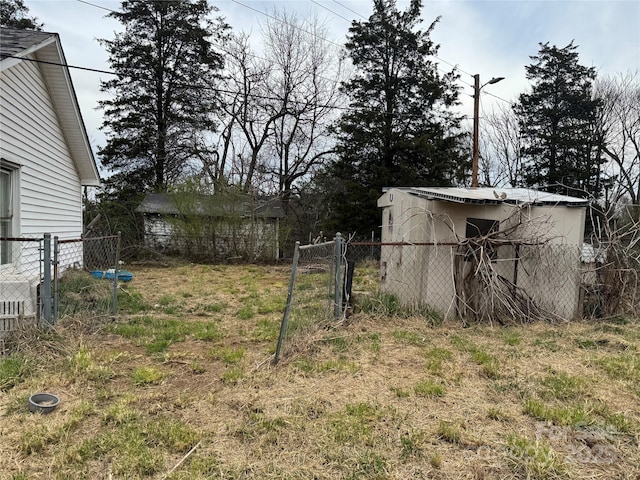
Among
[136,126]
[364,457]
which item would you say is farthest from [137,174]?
[364,457]

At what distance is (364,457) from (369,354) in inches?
75.3

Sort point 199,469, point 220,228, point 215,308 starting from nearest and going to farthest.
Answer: point 199,469, point 215,308, point 220,228

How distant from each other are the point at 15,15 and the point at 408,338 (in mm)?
23445

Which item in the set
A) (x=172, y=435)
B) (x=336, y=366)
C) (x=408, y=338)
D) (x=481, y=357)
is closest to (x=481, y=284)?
(x=408, y=338)

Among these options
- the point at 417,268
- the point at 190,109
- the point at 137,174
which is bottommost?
the point at 417,268

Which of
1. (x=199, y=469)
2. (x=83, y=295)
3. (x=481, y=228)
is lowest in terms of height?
(x=199, y=469)

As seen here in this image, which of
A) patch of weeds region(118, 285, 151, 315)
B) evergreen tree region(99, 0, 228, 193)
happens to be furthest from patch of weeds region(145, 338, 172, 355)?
evergreen tree region(99, 0, 228, 193)

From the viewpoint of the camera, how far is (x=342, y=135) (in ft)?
63.5

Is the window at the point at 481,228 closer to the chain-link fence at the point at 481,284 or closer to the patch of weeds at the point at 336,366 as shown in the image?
the chain-link fence at the point at 481,284

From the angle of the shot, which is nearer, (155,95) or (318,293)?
(318,293)

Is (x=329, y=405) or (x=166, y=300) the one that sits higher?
(x=166, y=300)

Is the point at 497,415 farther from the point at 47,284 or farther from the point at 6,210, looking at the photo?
the point at 6,210

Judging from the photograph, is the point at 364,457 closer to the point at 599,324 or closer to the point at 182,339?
the point at 182,339

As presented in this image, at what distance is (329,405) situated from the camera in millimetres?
3164
